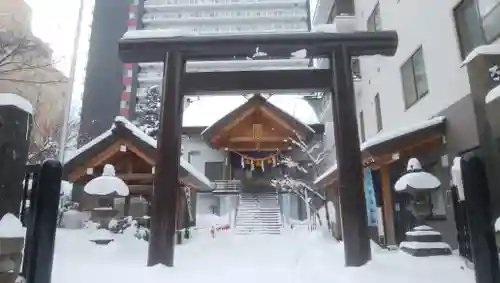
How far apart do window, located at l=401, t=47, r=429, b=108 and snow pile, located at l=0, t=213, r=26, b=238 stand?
10.9 meters

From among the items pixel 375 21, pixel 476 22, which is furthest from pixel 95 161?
pixel 476 22

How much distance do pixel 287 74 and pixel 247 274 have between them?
12.7ft

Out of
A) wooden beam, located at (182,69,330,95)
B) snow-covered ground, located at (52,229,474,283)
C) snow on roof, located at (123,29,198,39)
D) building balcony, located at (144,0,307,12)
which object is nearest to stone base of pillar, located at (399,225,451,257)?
snow-covered ground, located at (52,229,474,283)

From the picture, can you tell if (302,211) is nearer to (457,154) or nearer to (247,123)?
(247,123)

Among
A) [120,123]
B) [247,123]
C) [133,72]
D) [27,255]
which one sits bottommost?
[27,255]

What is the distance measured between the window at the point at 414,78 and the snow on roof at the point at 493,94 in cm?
668

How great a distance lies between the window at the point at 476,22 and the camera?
27.6 feet

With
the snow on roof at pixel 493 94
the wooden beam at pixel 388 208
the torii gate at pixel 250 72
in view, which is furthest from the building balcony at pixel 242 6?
the snow on roof at pixel 493 94

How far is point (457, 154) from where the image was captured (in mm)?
9352

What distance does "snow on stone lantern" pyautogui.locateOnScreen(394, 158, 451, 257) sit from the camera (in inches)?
293

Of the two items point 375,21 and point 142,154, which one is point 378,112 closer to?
point 375,21

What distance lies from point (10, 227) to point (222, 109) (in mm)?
24408

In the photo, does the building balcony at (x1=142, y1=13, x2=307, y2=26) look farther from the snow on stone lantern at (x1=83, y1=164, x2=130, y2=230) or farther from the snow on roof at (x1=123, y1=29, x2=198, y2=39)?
the snow on roof at (x1=123, y1=29, x2=198, y2=39)

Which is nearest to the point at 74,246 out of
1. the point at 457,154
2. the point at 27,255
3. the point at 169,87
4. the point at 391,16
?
the point at 169,87
